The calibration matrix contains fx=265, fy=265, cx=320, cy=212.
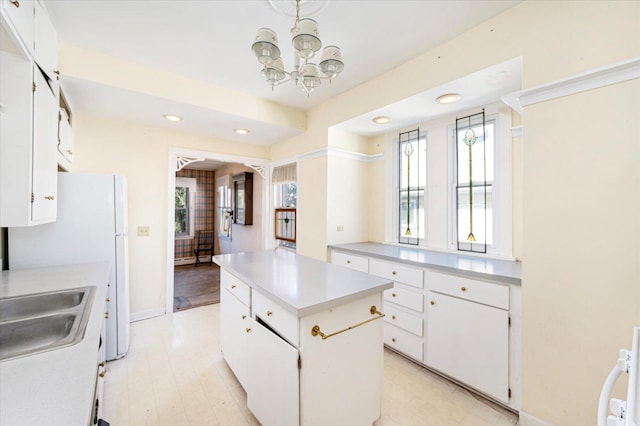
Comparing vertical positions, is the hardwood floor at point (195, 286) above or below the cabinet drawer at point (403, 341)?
below

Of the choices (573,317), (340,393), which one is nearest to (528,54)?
(573,317)

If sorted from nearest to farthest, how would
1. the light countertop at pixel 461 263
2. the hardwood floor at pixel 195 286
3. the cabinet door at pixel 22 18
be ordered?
the cabinet door at pixel 22 18, the light countertop at pixel 461 263, the hardwood floor at pixel 195 286

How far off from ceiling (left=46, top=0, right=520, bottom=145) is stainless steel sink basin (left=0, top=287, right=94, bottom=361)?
177 cm

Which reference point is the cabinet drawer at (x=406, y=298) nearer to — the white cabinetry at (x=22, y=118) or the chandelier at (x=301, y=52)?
the chandelier at (x=301, y=52)

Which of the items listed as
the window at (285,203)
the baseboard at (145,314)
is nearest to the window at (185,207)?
the window at (285,203)

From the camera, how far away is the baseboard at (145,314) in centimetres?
317

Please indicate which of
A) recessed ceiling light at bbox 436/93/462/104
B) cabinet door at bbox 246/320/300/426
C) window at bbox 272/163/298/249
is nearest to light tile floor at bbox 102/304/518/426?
cabinet door at bbox 246/320/300/426

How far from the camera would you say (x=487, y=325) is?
1.86m

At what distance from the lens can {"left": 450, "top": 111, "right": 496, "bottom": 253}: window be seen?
2.47 meters

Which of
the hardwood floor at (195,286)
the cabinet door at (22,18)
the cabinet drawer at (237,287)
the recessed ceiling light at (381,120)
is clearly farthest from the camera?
the hardwood floor at (195,286)

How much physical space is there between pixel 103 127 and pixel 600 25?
4309mm

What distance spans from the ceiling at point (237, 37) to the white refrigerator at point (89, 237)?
906 millimetres

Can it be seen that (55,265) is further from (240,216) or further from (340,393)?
(240,216)

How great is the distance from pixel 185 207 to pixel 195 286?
262 cm
